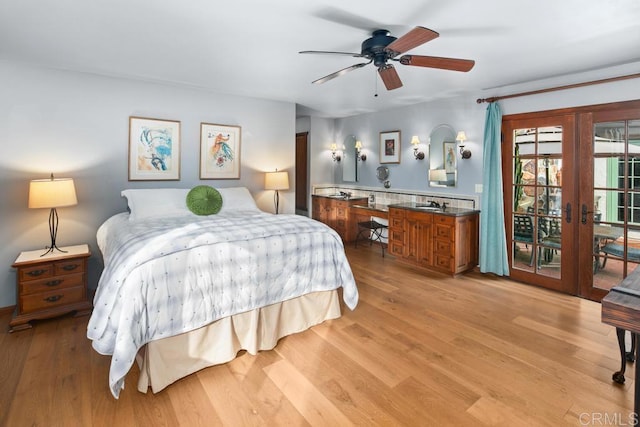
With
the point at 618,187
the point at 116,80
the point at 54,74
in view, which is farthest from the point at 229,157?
the point at 618,187

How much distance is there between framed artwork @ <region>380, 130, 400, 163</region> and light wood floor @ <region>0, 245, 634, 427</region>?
3.08 meters

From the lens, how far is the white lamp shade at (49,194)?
9.80 feet

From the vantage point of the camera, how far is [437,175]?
5027 mm

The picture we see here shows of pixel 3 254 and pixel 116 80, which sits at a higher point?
pixel 116 80

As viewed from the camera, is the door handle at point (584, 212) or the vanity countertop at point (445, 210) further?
the vanity countertop at point (445, 210)

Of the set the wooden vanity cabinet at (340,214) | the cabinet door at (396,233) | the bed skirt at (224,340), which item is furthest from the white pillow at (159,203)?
the wooden vanity cabinet at (340,214)

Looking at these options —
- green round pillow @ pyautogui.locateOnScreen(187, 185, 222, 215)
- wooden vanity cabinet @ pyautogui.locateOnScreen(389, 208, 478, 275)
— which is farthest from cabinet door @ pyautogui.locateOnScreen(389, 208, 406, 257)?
green round pillow @ pyautogui.locateOnScreen(187, 185, 222, 215)

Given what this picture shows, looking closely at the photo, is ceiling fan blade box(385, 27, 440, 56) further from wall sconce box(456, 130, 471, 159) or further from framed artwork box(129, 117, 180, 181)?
framed artwork box(129, 117, 180, 181)

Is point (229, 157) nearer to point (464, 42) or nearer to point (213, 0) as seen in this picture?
point (213, 0)

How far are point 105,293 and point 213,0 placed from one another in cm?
198

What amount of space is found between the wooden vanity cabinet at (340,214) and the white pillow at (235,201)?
2.22 m

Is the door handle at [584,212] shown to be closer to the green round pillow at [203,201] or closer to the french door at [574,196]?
the french door at [574,196]

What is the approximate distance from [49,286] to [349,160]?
5.04m

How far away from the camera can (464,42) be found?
2758 mm
